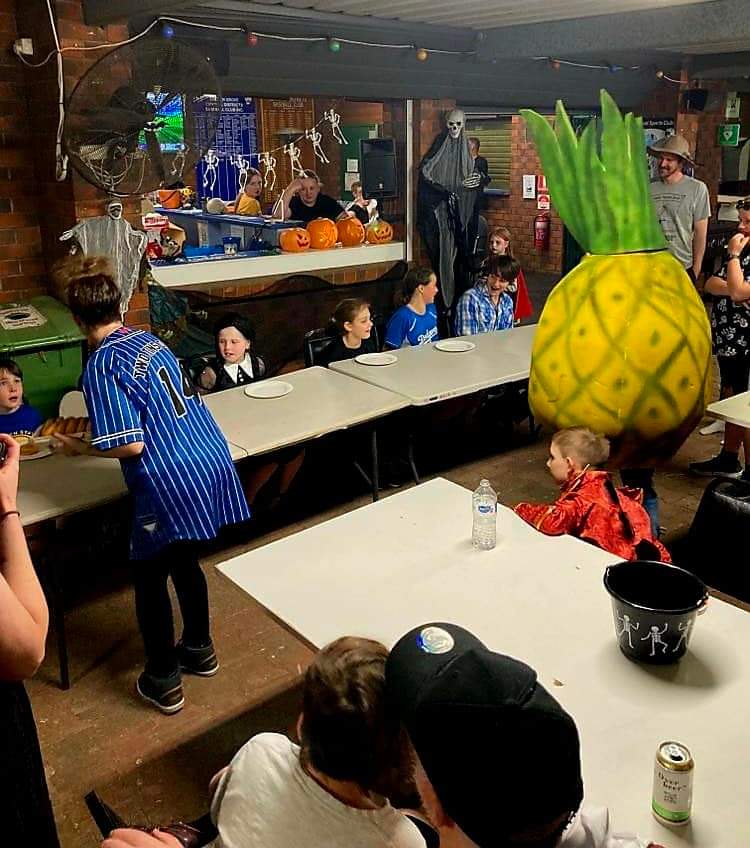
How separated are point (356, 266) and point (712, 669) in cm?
464

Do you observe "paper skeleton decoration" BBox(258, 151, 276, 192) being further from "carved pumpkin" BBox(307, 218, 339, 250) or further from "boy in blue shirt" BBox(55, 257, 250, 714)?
"boy in blue shirt" BBox(55, 257, 250, 714)

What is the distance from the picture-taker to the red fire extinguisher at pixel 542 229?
9922 millimetres

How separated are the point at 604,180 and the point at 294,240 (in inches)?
140

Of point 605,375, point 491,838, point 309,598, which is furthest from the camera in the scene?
point 605,375

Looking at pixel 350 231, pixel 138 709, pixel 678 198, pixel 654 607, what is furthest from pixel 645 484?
pixel 350 231

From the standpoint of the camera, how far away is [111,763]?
8.02 feet

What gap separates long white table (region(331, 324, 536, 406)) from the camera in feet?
12.4

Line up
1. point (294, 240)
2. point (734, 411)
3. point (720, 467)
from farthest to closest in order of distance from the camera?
point (294, 240) → point (720, 467) → point (734, 411)

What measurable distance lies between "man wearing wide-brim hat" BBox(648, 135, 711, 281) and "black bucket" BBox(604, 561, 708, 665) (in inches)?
164

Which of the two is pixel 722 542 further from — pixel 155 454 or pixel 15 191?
pixel 15 191

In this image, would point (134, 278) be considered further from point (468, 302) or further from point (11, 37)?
point (468, 302)

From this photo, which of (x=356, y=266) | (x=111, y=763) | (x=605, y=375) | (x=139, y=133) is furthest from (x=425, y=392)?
(x=356, y=266)

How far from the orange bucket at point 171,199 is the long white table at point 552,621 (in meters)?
5.36

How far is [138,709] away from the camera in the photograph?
2.68 metres
